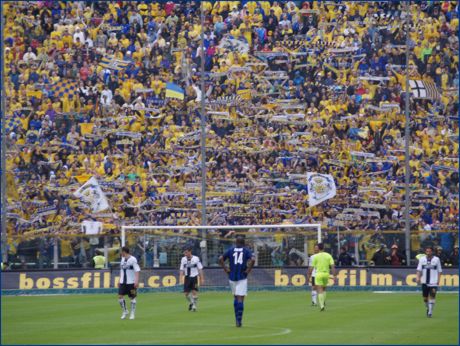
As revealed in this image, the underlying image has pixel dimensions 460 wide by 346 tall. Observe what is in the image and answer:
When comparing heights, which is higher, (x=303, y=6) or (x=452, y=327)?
(x=303, y=6)

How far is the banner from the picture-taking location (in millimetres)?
43188

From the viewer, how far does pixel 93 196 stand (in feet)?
157

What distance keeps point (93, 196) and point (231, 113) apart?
266 inches

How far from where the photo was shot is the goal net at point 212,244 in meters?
44.6

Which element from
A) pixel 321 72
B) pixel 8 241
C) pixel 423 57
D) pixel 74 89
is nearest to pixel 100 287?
pixel 8 241

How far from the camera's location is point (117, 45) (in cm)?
5088

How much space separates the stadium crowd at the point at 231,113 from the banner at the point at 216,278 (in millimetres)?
2859

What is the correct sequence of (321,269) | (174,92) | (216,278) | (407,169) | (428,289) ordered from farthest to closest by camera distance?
(174,92)
(407,169)
(216,278)
(321,269)
(428,289)

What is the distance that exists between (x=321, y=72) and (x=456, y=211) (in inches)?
325

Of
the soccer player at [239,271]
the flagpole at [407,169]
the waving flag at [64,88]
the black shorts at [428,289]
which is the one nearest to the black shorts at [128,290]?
the soccer player at [239,271]

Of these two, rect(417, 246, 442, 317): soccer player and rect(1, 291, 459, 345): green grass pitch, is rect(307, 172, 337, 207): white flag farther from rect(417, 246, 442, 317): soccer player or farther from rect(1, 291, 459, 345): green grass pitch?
rect(417, 246, 442, 317): soccer player

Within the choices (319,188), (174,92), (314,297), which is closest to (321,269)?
(314,297)

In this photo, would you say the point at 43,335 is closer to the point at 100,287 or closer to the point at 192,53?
the point at 100,287

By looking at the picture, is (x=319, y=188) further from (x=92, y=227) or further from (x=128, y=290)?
(x=128, y=290)
